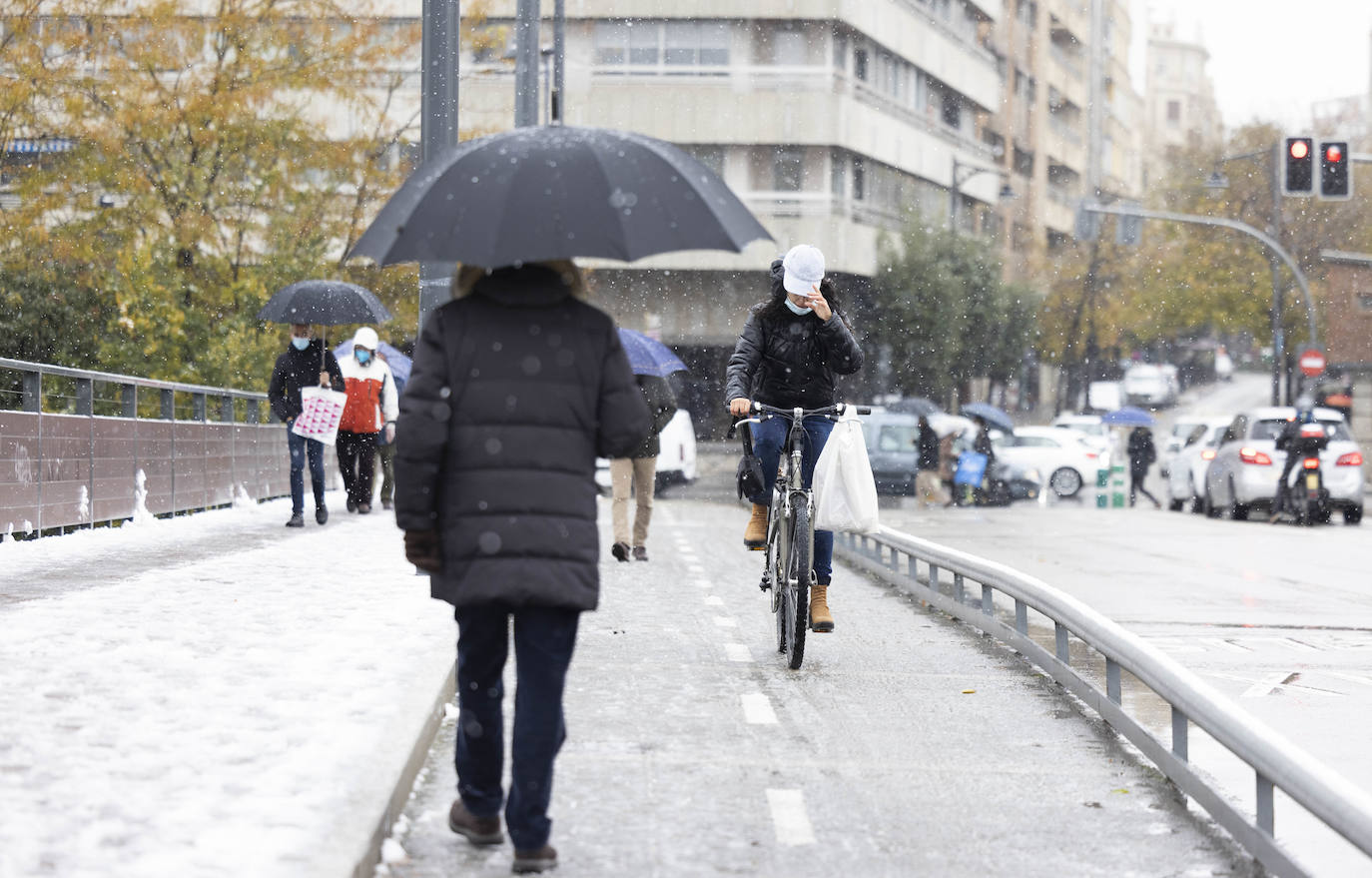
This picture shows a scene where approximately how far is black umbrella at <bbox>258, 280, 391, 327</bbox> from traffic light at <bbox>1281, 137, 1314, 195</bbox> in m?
14.4

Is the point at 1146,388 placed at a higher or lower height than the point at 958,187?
lower

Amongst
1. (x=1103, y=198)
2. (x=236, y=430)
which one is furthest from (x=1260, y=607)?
(x=1103, y=198)

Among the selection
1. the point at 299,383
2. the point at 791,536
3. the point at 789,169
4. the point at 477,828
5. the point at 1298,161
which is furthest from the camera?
the point at 789,169

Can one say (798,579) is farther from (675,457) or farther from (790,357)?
(675,457)

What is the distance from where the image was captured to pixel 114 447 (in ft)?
52.4

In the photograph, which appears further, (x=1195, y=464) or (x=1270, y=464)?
(x=1195, y=464)

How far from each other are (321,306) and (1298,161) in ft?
49.8

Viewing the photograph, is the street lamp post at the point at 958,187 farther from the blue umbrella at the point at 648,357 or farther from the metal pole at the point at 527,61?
the blue umbrella at the point at 648,357

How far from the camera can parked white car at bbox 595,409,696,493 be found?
3092 cm

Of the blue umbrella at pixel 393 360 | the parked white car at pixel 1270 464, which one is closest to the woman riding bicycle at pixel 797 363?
the blue umbrella at pixel 393 360

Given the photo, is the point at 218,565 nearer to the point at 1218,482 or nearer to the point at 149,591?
the point at 149,591

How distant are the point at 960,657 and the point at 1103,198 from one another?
76.0 m

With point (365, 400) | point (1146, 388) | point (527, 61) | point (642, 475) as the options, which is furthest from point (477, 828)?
point (1146, 388)

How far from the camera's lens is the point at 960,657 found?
10008 millimetres
